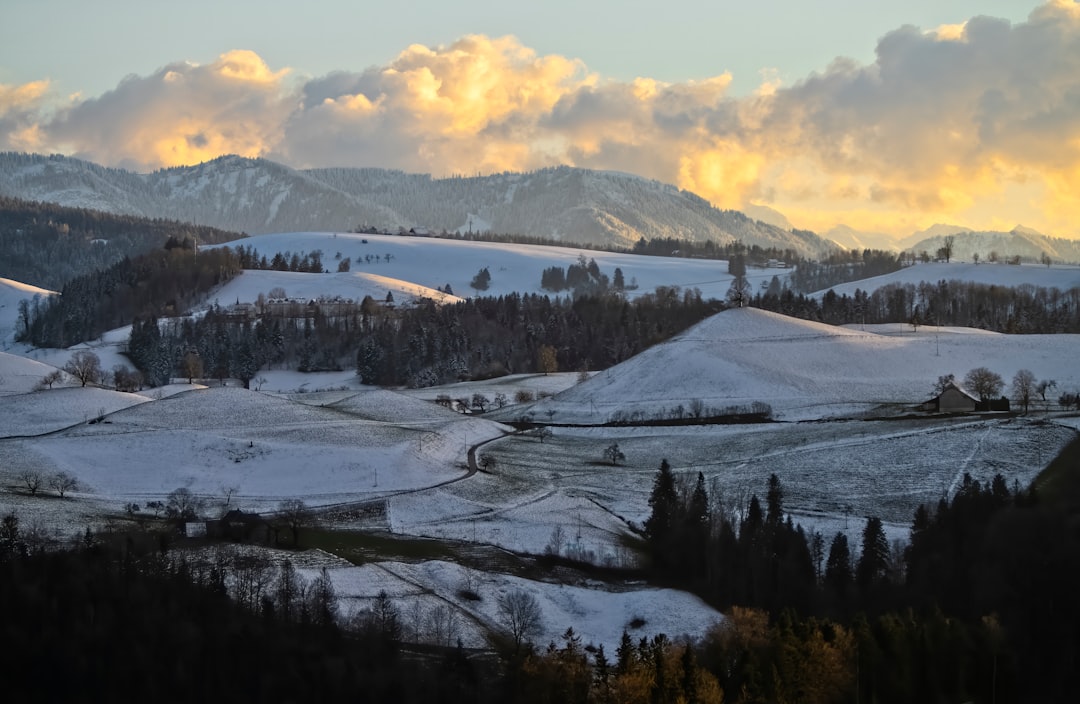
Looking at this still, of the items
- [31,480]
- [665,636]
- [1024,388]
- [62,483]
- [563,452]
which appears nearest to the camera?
[665,636]

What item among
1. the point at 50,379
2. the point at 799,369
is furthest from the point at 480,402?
the point at 50,379

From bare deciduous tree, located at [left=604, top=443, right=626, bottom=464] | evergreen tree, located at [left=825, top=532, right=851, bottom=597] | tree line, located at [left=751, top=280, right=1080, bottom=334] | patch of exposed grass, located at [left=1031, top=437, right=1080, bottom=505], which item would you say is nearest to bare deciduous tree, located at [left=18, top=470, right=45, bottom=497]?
bare deciduous tree, located at [left=604, top=443, right=626, bottom=464]

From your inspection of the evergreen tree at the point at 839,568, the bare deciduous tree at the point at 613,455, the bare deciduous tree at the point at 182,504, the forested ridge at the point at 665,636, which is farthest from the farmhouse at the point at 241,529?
the bare deciduous tree at the point at 613,455

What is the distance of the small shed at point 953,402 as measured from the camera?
323 ft

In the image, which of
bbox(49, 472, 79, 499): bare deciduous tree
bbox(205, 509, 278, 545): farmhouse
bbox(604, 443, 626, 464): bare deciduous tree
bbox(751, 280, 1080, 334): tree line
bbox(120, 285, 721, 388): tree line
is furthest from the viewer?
bbox(120, 285, 721, 388): tree line

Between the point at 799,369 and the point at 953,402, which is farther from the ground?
the point at 799,369

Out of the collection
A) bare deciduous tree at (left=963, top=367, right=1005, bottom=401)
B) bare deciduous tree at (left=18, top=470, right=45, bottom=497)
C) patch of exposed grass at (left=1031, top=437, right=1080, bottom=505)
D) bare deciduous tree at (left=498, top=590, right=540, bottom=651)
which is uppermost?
bare deciduous tree at (left=963, top=367, right=1005, bottom=401)

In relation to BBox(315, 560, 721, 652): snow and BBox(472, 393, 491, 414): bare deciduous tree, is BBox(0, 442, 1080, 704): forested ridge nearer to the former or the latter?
BBox(315, 560, 721, 652): snow

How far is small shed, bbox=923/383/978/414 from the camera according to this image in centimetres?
9850

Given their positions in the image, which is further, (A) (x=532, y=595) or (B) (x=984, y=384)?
(B) (x=984, y=384)

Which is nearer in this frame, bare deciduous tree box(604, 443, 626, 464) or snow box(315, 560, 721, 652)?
snow box(315, 560, 721, 652)

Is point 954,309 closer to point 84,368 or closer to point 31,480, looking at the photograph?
point 84,368

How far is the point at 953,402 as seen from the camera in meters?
99.0

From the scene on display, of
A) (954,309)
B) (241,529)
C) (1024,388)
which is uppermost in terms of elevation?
(954,309)
